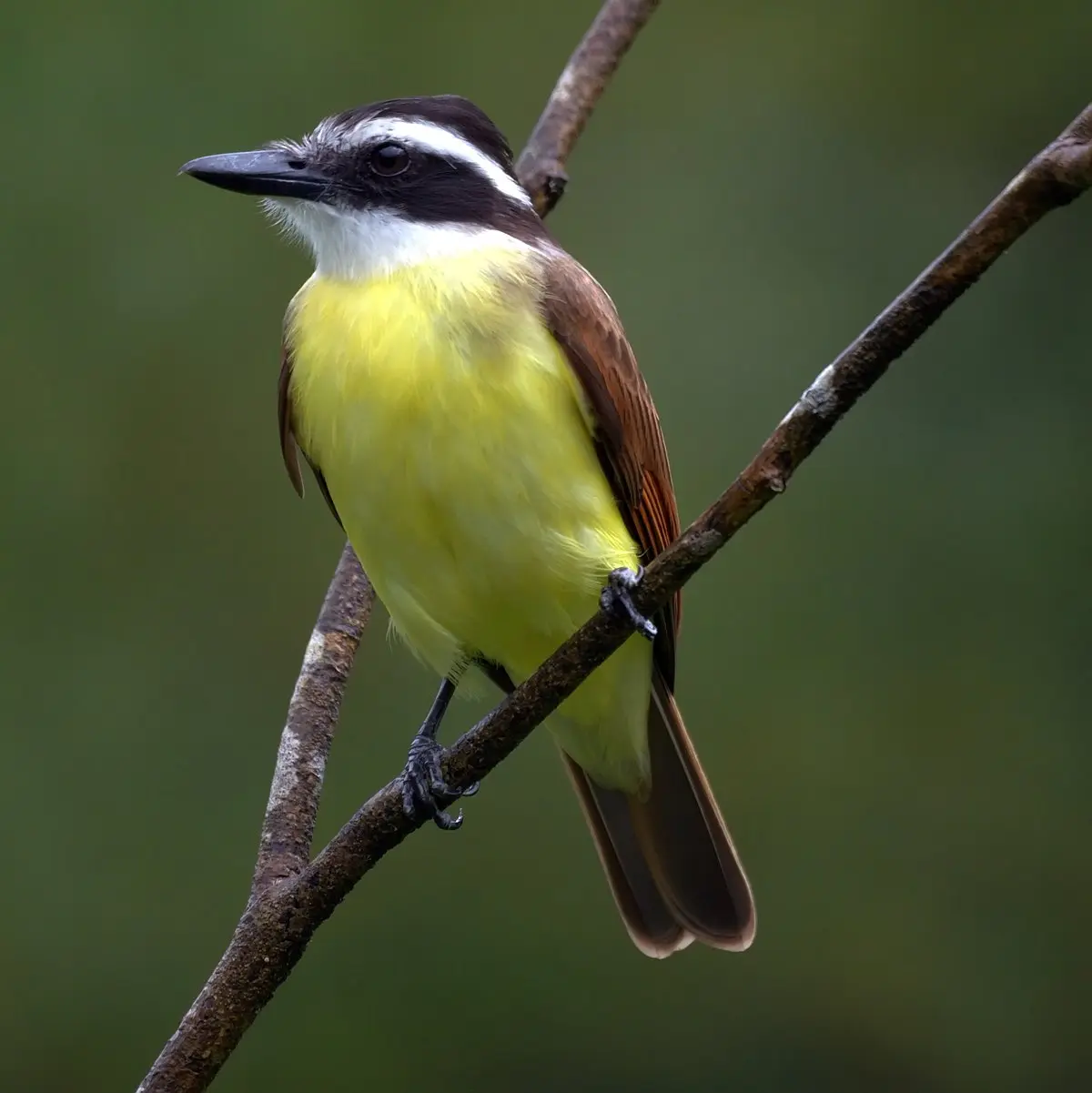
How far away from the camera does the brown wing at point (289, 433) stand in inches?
137

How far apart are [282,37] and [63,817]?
2888 millimetres

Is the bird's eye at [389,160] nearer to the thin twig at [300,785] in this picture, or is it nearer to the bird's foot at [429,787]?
the thin twig at [300,785]

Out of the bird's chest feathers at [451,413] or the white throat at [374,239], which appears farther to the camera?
the white throat at [374,239]

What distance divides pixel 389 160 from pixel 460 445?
75 centimetres

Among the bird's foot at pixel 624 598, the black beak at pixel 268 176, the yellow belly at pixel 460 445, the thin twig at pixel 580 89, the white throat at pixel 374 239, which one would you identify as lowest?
the bird's foot at pixel 624 598

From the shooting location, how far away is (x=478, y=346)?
10.3ft

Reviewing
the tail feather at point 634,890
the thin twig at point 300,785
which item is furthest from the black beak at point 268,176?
the tail feather at point 634,890

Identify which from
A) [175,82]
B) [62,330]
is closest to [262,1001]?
[62,330]

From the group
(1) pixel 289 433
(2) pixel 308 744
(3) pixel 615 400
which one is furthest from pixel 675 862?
(1) pixel 289 433

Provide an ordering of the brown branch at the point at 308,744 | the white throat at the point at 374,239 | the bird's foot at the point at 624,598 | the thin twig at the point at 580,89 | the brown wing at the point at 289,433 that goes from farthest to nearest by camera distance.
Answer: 1. the thin twig at the point at 580,89
2. the brown wing at the point at 289,433
3. the white throat at the point at 374,239
4. the brown branch at the point at 308,744
5. the bird's foot at the point at 624,598

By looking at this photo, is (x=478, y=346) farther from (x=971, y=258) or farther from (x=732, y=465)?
(x=732, y=465)

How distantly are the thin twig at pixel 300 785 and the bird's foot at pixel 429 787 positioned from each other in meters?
0.19

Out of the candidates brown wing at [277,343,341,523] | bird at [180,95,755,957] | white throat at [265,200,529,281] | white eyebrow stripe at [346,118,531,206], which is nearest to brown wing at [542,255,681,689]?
bird at [180,95,755,957]

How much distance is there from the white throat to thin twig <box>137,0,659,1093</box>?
0.60 m
